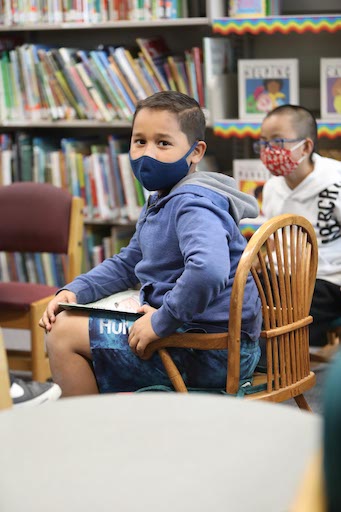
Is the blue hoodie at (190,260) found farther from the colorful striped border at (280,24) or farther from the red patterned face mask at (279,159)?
the colorful striped border at (280,24)

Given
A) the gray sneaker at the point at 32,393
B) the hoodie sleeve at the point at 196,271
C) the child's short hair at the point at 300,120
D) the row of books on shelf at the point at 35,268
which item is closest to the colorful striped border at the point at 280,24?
the child's short hair at the point at 300,120

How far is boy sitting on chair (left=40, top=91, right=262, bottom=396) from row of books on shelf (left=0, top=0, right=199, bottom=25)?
1.76 meters

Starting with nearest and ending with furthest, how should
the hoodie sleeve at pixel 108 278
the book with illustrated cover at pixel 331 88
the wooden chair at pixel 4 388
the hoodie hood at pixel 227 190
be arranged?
the wooden chair at pixel 4 388
the hoodie hood at pixel 227 190
the hoodie sleeve at pixel 108 278
the book with illustrated cover at pixel 331 88

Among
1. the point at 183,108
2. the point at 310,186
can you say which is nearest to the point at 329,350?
the point at 310,186

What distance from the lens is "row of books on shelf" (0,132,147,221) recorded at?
4.01m

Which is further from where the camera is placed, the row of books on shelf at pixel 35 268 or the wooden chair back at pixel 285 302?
the row of books on shelf at pixel 35 268

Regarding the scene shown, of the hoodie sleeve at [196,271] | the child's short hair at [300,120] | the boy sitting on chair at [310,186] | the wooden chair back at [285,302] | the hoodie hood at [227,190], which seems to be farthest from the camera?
the child's short hair at [300,120]

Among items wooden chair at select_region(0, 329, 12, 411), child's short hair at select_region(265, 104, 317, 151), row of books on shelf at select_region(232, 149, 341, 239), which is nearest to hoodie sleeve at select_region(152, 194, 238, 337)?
wooden chair at select_region(0, 329, 12, 411)

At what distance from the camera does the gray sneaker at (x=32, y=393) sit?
1.57 metres

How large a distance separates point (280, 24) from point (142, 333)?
193 centimetres

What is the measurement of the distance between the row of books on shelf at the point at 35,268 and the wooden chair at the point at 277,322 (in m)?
2.07

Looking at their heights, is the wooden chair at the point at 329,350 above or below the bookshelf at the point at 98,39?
below

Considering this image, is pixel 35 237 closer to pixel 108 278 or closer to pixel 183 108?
pixel 108 278

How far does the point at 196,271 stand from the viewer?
1.84m
